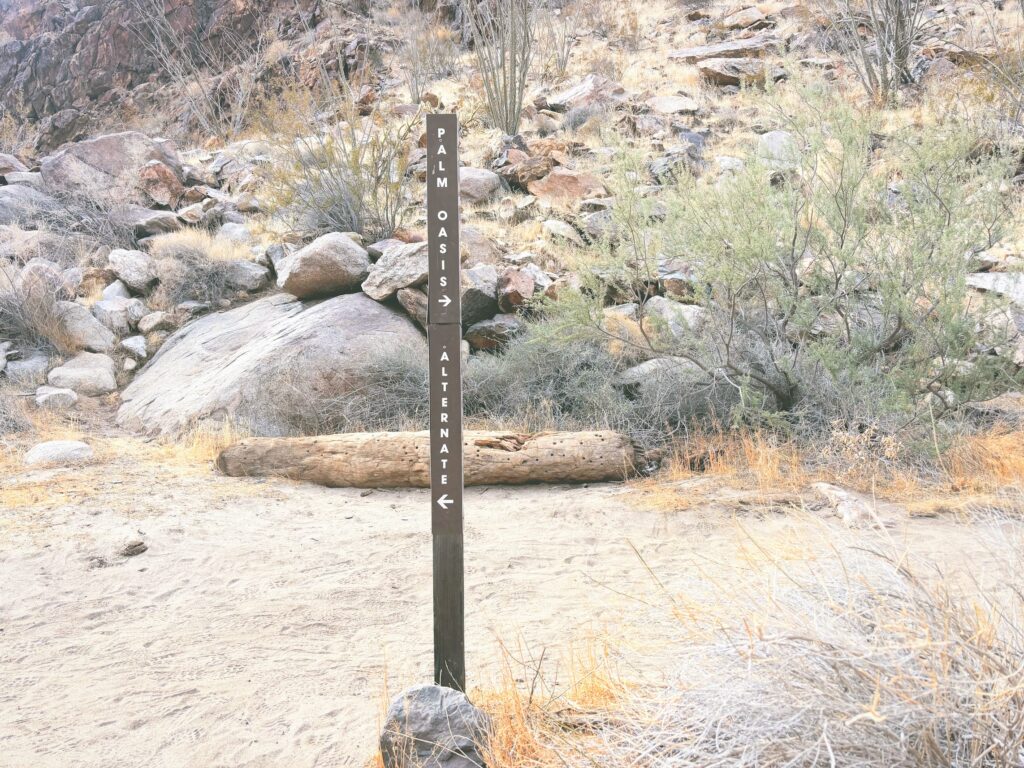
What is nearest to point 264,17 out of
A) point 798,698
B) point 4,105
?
point 4,105

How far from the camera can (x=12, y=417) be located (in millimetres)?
8820

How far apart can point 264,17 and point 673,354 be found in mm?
24578

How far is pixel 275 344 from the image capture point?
30.0ft

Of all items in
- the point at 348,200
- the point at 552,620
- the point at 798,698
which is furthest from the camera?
the point at 348,200

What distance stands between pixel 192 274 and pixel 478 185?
4990 millimetres

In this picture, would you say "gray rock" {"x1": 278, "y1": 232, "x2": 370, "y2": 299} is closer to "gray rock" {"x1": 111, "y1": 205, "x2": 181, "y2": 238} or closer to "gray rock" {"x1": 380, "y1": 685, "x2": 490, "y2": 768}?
"gray rock" {"x1": 111, "y1": 205, "x2": 181, "y2": 238}

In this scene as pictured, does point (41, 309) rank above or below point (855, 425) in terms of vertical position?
above

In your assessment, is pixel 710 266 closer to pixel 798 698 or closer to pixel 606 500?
pixel 606 500

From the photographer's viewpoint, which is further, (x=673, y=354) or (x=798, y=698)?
(x=673, y=354)

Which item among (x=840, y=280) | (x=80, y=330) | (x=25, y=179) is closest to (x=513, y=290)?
(x=840, y=280)

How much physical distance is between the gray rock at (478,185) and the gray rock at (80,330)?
19.9 feet

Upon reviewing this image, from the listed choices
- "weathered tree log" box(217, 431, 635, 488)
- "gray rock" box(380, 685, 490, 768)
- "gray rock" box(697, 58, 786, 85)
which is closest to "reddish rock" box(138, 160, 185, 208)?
"weathered tree log" box(217, 431, 635, 488)

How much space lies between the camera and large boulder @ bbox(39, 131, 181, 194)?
50.9 ft

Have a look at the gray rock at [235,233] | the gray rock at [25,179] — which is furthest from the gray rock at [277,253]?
the gray rock at [25,179]
